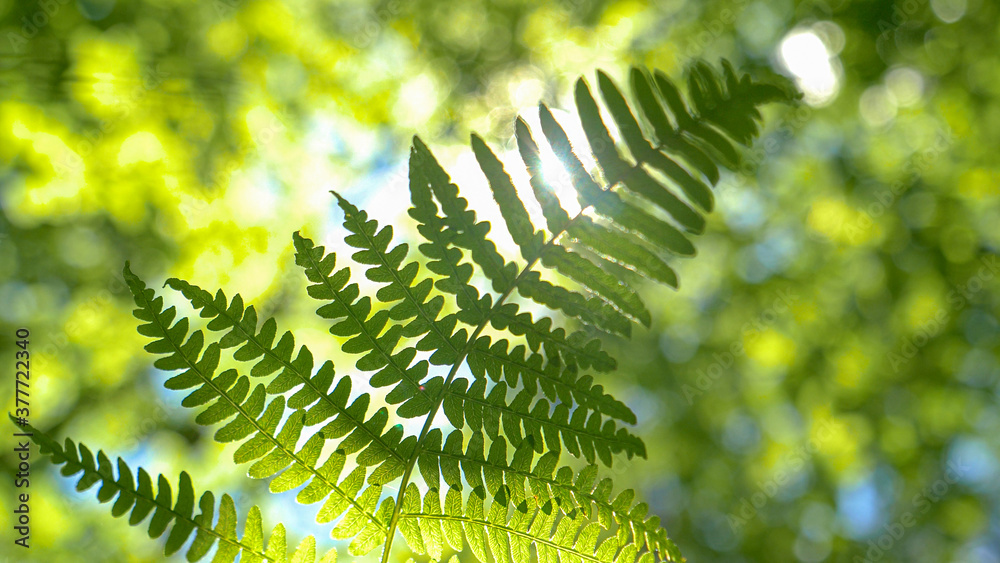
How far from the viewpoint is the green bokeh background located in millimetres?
2172

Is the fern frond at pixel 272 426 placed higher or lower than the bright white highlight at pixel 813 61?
lower

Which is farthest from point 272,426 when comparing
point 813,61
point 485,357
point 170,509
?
point 813,61

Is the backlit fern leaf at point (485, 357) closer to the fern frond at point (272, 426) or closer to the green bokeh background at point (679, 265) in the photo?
the fern frond at point (272, 426)

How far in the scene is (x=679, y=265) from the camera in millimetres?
4078

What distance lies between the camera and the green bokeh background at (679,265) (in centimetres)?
217

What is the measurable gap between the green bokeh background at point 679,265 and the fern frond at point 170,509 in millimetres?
1564

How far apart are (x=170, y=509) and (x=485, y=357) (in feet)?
1.05

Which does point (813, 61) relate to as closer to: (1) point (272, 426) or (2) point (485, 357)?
(2) point (485, 357)

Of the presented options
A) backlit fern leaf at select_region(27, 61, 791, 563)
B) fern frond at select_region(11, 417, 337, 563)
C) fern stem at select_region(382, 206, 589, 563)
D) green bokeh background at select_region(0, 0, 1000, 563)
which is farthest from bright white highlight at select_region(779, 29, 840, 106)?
fern frond at select_region(11, 417, 337, 563)

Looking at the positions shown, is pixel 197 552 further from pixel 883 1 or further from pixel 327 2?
pixel 883 1

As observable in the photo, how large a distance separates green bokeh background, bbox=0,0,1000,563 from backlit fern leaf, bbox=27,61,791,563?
1.57 m

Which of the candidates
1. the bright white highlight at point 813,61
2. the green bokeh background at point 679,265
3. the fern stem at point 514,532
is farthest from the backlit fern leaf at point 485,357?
the bright white highlight at point 813,61

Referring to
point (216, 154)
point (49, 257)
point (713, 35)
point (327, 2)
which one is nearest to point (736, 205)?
point (713, 35)

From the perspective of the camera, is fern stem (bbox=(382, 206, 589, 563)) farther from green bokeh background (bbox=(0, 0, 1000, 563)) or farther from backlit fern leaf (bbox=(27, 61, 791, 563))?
green bokeh background (bbox=(0, 0, 1000, 563))
